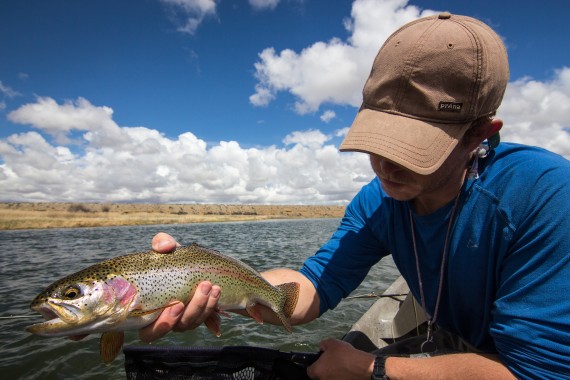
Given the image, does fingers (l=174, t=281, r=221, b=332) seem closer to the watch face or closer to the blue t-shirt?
the watch face

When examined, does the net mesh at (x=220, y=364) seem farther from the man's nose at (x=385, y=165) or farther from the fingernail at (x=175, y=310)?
the man's nose at (x=385, y=165)

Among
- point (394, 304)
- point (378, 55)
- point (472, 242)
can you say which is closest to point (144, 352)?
point (472, 242)

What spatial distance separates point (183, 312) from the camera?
244 cm

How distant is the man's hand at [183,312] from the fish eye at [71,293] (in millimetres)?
499

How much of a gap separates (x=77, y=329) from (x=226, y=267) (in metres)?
1.14

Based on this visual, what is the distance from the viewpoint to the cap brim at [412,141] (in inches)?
66.9

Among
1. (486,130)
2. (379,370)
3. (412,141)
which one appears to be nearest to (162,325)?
(379,370)

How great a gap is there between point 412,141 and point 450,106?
0.84 ft

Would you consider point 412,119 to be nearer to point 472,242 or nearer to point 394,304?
point 472,242

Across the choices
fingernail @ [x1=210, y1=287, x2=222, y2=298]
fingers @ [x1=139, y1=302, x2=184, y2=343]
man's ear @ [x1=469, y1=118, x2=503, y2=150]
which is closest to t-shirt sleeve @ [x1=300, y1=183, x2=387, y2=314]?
fingernail @ [x1=210, y1=287, x2=222, y2=298]

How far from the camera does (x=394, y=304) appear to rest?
5492mm

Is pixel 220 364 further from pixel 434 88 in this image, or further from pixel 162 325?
pixel 434 88

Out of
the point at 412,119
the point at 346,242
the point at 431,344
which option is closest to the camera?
the point at 412,119

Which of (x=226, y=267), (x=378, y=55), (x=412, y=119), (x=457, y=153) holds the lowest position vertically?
(x=226, y=267)
